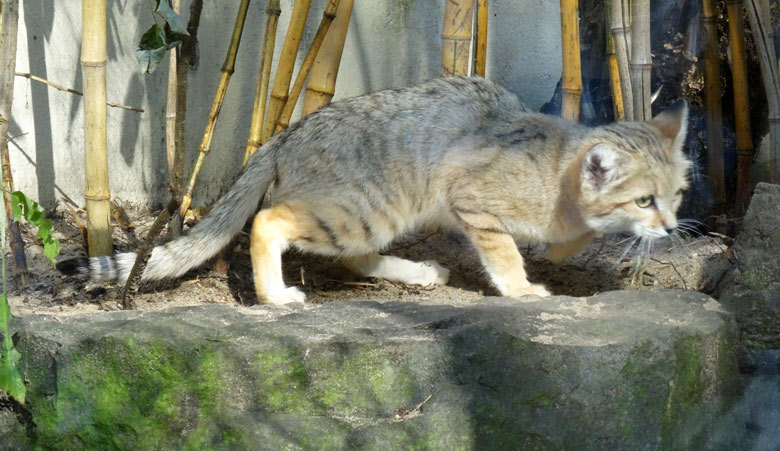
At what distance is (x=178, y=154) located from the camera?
133 inches

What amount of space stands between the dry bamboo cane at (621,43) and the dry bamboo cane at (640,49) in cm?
3

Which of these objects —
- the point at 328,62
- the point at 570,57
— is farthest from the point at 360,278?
the point at 570,57

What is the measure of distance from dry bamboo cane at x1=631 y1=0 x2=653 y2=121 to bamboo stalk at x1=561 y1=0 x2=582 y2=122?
348 mm

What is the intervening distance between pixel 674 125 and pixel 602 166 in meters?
0.49

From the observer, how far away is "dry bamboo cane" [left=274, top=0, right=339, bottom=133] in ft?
13.1

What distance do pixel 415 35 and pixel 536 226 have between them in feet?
6.44

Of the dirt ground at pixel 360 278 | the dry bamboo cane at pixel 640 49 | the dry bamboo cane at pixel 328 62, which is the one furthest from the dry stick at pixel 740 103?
the dry bamboo cane at pixel 328 62

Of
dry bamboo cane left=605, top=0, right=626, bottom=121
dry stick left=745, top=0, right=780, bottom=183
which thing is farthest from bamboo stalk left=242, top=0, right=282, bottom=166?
dry stick left=745, top=0, right=780, bottom=183

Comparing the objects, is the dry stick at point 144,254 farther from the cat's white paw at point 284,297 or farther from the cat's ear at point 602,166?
the cat's ear at point 602,166

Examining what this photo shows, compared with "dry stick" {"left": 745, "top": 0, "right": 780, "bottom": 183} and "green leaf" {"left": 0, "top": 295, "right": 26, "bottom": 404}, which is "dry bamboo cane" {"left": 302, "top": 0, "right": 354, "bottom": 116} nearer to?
"dry stick" {"left": 745, "top": 0, "right": 780, "bottom": 183}

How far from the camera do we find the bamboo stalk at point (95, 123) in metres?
3.49

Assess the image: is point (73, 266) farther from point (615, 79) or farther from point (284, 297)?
point (615, 79)

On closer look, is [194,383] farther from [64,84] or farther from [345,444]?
[64,84]

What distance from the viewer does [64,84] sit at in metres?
4.25
